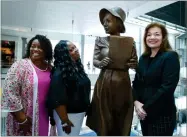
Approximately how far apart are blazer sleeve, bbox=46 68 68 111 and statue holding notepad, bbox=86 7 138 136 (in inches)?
8.6

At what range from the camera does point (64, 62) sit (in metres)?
1.18

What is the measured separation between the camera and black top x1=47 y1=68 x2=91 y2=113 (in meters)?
1.13

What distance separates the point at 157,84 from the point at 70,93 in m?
0.55

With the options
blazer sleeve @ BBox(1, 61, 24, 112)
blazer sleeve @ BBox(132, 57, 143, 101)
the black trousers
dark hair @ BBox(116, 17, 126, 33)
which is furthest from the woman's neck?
blazer sleeve @ BBox(1, 61, 24, 112)

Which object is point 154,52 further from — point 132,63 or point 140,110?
point 140,110

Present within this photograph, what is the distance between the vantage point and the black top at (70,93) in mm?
1134

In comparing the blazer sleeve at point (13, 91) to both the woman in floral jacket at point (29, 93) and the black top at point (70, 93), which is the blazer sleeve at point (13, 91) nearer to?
the woman in floral jacket at point (29, 93)

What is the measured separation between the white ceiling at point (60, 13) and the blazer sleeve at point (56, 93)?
611 millimetres

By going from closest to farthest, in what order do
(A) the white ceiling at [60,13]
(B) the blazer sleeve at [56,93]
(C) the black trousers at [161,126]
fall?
1. (B) the blazer sleeve at [56,93]
2. (C) the black trousers at [161,126]
3. (A) the white ceiling at [60,13]

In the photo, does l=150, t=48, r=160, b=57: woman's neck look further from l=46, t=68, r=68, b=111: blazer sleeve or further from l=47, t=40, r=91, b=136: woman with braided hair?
l=46, t=68, r=68, b=111: blazer sleeve

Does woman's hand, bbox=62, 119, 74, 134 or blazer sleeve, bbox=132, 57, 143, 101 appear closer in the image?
woman's hand, bbox=62, 119, 74, 134

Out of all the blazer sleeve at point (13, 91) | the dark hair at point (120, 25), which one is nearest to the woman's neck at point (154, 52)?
the dark hair at point (120, 25)

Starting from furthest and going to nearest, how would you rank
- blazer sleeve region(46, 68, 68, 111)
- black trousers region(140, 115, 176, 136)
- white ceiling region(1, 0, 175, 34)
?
white ceiling region(1, 0, 175, 34) < black trousers region(140, 115, 176, 136) < blazer sleeve region(46, 68, 68, 111)

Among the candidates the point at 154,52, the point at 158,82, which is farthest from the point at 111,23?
the point at 158,82
